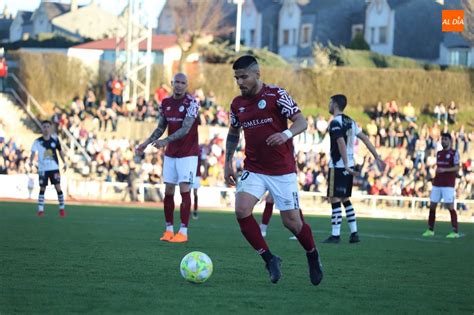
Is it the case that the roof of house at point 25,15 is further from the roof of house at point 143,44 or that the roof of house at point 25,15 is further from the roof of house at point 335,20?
the roof of house at point 335,20

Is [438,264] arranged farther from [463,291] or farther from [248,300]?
[248,300]

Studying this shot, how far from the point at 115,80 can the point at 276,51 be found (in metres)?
38.4

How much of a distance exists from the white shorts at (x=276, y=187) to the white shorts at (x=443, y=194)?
10.2m

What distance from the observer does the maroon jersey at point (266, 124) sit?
938 centimetres

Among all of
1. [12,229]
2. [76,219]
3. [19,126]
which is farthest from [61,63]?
[12,229]

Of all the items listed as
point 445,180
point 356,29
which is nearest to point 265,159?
point 445,180

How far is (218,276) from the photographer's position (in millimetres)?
9727

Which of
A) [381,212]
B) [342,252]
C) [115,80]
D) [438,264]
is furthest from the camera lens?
[115,80]

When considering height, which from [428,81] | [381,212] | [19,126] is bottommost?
[381,212]

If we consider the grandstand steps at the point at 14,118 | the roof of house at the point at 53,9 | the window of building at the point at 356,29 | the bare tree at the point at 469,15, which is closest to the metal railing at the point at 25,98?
the grandstand steps at the point at 14,118

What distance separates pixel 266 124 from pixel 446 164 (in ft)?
33.9

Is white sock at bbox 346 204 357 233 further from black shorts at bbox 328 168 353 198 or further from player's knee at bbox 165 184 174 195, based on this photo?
player's knee at bbox 165 184 174 195

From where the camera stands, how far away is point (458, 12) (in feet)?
108

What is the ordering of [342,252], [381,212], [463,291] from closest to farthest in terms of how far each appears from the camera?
[463,291]
[342,252]
[381,212]
